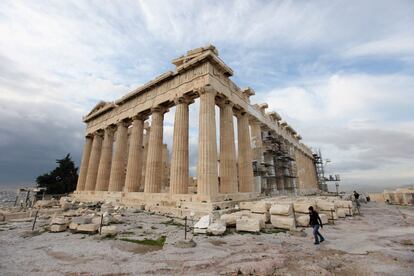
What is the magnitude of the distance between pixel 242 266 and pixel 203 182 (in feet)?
26.4

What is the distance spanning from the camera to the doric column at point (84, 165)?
1035 inches

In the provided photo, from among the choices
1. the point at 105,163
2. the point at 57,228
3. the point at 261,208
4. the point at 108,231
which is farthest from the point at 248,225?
the point at 105,163

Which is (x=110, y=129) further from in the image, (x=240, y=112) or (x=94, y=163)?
(x=240, y=112)

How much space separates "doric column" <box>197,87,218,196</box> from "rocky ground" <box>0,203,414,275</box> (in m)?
4.79

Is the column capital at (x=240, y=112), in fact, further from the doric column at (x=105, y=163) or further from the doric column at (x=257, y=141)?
the doric column at (x=105, y=163)

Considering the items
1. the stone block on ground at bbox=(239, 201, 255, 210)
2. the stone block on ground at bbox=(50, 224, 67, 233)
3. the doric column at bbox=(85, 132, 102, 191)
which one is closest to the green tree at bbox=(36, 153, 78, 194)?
the doric column at bbox=(85, 132, 102, 191)

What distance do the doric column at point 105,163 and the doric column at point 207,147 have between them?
15.2m

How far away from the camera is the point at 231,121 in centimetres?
1619

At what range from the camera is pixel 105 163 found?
23.6m

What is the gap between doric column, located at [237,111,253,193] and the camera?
16562 millimetres

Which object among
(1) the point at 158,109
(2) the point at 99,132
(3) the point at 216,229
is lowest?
(3) the point at 216,229

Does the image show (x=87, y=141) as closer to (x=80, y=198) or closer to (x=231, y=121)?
(x=80, y=198)

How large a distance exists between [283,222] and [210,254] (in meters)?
4.42

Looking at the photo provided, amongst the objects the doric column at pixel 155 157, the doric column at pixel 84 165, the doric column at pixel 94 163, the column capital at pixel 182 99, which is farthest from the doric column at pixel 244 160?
the doric column at pixel 84 165
